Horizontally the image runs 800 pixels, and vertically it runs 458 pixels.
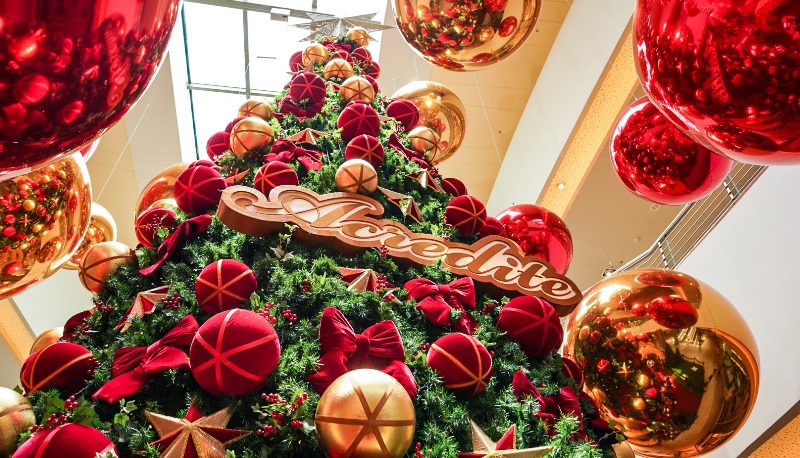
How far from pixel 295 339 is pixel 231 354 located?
14.3 inches

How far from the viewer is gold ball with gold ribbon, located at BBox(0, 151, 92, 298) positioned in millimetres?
1848

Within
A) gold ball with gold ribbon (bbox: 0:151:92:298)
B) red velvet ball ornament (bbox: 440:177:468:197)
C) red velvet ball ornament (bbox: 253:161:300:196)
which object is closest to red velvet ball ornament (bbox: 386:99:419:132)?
red velvet ball ornament (bbox: 440:177:468:197)

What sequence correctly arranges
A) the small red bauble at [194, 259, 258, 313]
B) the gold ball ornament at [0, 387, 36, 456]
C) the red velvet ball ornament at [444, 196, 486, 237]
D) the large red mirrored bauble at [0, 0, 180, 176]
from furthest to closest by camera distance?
the red velvet ball ornament at [444, 196, 486, 237], the small red bauble at [194, 259, 258, 313], the gold ball ornament at [0, 387, 36, 456], the large red mirrored bauble at [0, 0, 180, 176]

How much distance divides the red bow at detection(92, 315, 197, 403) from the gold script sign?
58 cm

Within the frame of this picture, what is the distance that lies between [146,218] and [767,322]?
4.60m

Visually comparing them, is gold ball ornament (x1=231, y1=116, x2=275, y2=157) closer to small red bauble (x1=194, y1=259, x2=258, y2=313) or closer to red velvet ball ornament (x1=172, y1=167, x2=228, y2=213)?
red velvet ball ornament (x1=172, y1=167, x2=228, y2=213)

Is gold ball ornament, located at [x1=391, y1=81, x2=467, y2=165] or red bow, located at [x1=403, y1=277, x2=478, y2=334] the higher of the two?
red bow, located at [x1=403, y1=277, x2=478, y2=334]

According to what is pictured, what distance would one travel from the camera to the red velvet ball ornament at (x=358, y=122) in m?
3.31

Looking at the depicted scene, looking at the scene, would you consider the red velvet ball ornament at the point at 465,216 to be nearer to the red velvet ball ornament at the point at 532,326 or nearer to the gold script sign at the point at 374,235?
the gold script sign at the point at 374,235

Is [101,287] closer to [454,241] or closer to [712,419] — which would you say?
[454,241]

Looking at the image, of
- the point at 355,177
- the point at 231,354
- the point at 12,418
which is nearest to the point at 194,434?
the point at 231,354

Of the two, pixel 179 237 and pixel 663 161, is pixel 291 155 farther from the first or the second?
pixel 663 161

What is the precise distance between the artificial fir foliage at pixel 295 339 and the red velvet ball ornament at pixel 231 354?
7 cm

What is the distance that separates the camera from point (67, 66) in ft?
2.68
